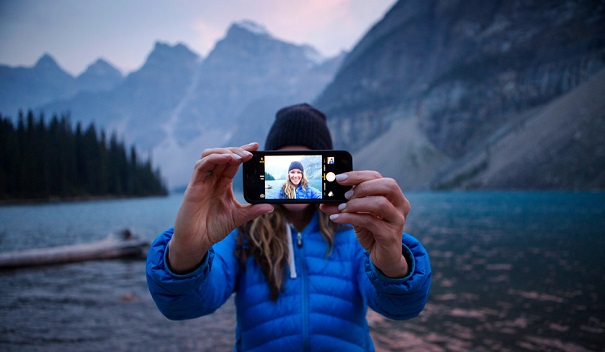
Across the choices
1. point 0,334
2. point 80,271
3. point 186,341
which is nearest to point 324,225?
point 186,341

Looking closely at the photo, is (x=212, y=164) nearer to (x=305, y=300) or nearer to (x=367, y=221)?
(x=367, y=221)

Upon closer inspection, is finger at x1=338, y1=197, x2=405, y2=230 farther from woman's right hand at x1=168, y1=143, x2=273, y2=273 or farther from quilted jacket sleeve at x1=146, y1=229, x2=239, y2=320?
quilted jacket sleeve at x1=146, y1=229, x2=239, y2=320

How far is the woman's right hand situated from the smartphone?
0.15m

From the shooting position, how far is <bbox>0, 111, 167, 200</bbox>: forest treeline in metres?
81.7

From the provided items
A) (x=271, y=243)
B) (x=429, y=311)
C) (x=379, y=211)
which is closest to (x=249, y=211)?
(x=379, y=211)

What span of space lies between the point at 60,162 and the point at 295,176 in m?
108

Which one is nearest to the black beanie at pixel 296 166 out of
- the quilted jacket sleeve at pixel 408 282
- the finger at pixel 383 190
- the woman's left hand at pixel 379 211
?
the woman's left hand at pixel 379 211

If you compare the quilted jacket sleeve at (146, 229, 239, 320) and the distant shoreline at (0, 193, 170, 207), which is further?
the distant shoreline at (0, 193, 170, 207)

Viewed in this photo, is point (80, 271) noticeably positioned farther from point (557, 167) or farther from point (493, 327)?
point (557, 167)

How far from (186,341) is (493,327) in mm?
9234

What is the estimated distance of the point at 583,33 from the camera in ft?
474

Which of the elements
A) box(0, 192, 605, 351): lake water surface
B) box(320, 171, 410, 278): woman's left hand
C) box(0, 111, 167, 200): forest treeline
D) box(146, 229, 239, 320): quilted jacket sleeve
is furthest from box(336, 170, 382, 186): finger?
box(0, 111, 167, 200): forest treeline

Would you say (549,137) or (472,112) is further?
(472,112)

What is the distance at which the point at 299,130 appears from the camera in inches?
129
